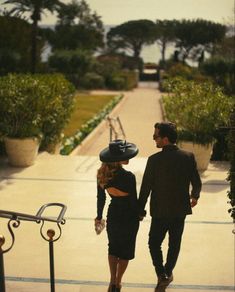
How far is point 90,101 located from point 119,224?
2706 centimetres

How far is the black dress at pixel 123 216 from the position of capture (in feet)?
14.3

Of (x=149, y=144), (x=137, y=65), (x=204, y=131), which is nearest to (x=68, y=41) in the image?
(x=137, y=65)

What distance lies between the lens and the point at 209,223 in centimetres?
724

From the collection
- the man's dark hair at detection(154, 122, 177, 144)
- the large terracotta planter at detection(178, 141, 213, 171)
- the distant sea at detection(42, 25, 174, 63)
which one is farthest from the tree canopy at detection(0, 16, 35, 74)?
the man's dark hair at detection(154, 122, 177, 144)

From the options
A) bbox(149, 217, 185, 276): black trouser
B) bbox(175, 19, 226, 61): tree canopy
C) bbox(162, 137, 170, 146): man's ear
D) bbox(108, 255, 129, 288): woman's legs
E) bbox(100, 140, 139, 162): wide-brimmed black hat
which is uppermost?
bbox(175, 19, 226, 61): tree canopy

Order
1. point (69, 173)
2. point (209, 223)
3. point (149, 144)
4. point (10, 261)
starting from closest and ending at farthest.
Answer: point (10, 261) < point (209, 223) < point (69, 173) < point (149, 144)

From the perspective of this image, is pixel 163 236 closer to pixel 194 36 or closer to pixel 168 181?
pixel 168 181

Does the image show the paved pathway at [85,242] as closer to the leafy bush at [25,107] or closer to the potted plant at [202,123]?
the potted plant at [202,123]

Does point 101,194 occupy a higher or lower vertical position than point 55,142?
higher

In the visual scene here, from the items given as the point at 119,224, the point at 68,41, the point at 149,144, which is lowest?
the point at 149,144

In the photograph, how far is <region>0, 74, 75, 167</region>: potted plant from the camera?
10.3 meters

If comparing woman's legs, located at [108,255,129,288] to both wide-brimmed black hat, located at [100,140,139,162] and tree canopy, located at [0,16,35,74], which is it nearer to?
wide-brimmed black hat, located at [100,140,139,162]

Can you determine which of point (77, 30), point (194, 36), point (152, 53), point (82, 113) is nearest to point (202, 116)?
point (82, 113)

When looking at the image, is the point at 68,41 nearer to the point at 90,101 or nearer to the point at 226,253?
the point at 90,101
